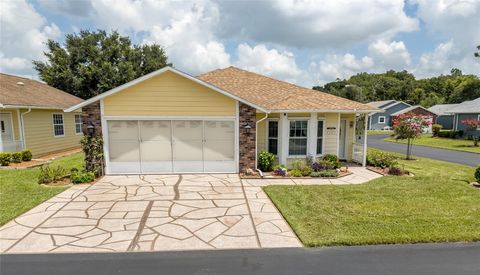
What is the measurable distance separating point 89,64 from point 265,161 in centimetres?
2735

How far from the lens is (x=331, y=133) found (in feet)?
40.2

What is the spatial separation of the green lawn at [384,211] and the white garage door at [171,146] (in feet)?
9.67

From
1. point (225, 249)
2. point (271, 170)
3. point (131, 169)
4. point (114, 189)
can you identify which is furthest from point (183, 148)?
point (225, 249)

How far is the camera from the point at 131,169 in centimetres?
1072

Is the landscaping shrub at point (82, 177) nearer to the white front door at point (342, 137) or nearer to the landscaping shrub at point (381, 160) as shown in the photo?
the white front door at point (342, 137)

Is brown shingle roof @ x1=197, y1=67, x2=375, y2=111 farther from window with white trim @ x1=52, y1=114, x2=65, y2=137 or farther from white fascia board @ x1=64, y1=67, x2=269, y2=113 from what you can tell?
window with white trim @ x1=52, y1=114, x2=65, y2=137

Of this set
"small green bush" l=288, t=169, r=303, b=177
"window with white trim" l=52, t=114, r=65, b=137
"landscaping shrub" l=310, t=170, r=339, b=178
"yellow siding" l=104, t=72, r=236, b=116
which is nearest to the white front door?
"landscaping shrub" l=310, t=170, r=339, b=178

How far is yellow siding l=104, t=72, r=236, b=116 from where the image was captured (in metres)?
10.3

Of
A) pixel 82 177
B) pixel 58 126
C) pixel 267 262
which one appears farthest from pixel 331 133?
pixel 58 126

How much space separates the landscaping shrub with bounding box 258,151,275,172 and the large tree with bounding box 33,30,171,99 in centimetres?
2383

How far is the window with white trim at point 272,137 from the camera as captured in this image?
1188cm

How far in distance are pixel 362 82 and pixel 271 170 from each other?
8333cm

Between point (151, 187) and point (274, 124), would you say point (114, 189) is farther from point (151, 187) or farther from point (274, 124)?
point (274, 124)

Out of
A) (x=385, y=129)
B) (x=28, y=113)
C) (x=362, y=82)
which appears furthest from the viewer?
(x=362, y=82)
